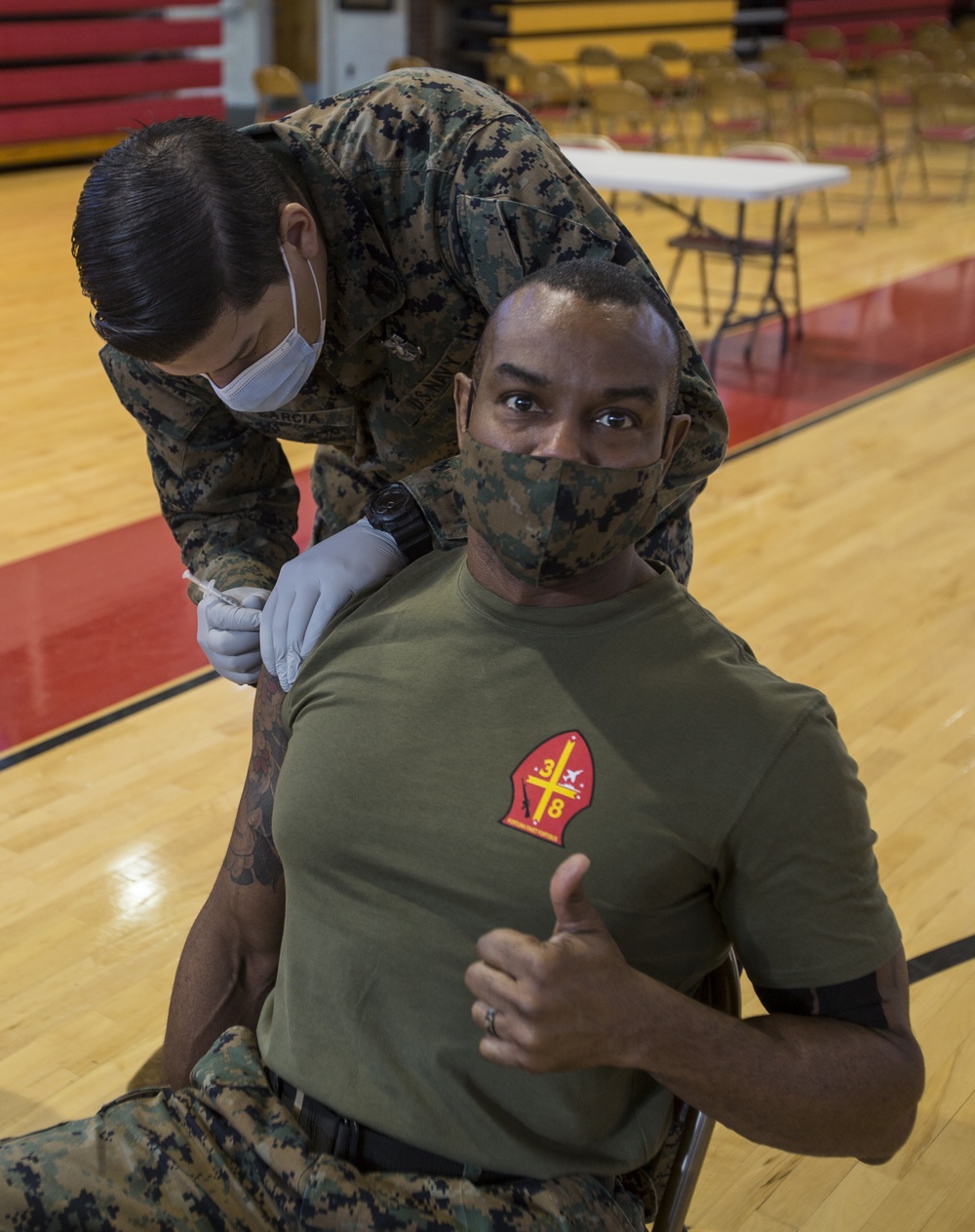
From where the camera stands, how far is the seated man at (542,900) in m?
1.06

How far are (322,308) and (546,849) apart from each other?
2.63 ft

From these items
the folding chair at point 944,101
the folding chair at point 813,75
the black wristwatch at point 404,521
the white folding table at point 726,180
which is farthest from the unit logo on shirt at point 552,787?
the folding chair at point 813,75

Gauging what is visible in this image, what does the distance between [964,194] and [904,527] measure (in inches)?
259

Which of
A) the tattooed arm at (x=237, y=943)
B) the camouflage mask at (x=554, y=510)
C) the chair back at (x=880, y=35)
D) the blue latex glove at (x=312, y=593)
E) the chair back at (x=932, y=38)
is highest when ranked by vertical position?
the camouflage mask at (x=554, y=510)

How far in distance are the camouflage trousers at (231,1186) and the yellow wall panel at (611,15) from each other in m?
12.6

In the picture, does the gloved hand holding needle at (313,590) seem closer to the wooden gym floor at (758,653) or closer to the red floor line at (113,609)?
the wooden gym floor at (758,653)

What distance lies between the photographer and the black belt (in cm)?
113

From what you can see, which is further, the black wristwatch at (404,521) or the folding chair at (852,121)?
the folding chair at (852,121)

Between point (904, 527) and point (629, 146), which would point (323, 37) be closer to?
point (629, 146)

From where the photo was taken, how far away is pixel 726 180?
18.8 feet

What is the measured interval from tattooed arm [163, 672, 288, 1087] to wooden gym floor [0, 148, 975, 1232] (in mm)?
434

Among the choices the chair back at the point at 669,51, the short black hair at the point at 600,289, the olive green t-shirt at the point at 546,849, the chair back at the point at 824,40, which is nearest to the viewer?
the olive green t-shirt at the point at 546,849

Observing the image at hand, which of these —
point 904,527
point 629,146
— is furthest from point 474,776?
point 629,146

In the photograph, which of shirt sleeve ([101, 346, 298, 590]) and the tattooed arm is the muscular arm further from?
shirt sleeve ([101, 346, 298, 590])
